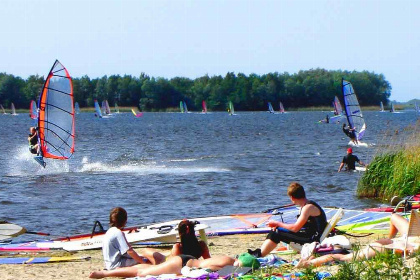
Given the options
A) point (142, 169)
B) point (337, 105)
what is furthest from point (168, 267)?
point (337, 105)

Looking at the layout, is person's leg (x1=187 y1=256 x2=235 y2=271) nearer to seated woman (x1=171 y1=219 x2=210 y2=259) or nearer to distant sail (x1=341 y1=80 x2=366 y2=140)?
seated woman (x1=171 y1=219 x2=210 y2=259)

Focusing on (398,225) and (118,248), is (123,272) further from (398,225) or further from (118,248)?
(398,225)

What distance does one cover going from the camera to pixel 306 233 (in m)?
8.75

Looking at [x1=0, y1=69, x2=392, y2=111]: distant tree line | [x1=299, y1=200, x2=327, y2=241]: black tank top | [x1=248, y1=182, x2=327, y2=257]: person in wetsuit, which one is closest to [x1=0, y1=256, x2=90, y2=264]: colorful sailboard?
[x1=248, y1=182, x2=327, y2=257]: person in wetsuit

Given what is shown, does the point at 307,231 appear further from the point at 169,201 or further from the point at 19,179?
the point at 19,179

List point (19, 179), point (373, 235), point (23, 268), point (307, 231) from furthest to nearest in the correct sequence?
1. point (19, 179)
2. point (373, 235)
3. point (23, 268)
4. point (307, 231)

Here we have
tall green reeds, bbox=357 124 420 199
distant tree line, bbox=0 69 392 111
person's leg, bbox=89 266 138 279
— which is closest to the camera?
person's leg, bbox=89 266 138 279

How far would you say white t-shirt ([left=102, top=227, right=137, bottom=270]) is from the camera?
8273 mm

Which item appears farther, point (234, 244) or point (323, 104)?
point (323, 104)

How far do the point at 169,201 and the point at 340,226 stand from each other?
6.36 metres

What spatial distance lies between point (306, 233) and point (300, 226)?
168 mm

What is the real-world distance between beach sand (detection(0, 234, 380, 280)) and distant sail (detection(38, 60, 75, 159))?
13.8 meters

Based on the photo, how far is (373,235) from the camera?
35.9 feet

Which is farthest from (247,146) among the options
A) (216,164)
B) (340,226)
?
(340,226)
